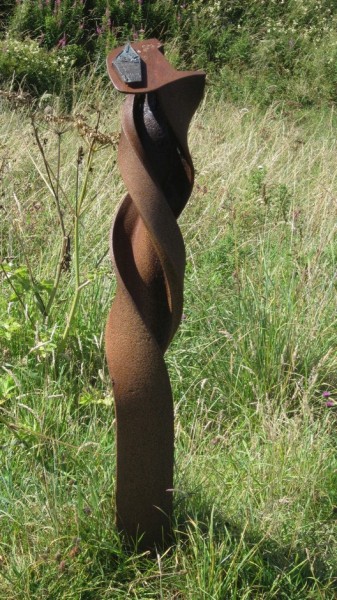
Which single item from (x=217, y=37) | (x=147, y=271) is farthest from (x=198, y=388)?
(x=217, y=37)

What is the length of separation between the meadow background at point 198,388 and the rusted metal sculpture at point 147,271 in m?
0.13

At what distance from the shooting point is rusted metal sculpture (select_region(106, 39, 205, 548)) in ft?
6.73

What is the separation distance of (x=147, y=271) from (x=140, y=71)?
50 cm

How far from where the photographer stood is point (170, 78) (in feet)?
6.57

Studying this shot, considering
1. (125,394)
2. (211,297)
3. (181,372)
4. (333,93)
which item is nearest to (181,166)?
(125,394)

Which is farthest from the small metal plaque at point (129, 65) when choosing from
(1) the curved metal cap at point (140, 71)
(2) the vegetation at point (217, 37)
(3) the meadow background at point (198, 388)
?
(2) the vegetation at point (217, 37)

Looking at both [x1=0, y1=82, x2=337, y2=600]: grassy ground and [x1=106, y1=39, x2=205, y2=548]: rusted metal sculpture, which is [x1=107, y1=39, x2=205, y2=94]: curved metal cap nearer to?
[x1=106, y1=39, x2=205, y2=548]: rusted metal sculpture

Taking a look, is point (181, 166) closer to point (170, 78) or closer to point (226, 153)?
point (170, 78)

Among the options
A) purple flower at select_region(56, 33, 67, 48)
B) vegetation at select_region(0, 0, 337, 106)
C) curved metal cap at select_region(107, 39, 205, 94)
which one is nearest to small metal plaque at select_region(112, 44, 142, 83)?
curved metal cap at select_region(107, 39, 205, 94)

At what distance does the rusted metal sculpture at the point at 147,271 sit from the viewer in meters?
2.05

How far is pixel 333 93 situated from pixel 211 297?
6959mm

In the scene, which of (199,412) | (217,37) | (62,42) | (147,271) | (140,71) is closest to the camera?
(140,71)

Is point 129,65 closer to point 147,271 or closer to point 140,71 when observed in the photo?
point 140,71

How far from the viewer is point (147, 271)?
7.24 feet
